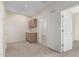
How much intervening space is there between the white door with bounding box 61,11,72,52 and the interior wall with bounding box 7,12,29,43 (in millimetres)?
4448

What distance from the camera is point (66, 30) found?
4.88 meters

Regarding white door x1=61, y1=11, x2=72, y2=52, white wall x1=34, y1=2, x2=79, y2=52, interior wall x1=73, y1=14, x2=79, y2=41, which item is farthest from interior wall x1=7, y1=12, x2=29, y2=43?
white door x1=61, y1=11, x2=72, y2=52

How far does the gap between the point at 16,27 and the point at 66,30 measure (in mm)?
4800

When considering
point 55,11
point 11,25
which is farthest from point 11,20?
point 55,11

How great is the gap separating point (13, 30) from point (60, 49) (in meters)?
4.66

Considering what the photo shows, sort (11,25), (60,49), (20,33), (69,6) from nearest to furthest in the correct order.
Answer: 1. (69,6)
2. (60,49)
3. (11,25)
4. (20,33)

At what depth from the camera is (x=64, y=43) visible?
4.75m

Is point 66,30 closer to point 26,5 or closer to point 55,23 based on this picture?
point 55,23

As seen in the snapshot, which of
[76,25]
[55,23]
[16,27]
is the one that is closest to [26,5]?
[55,23]

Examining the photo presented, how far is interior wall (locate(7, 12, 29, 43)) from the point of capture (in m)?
7.74

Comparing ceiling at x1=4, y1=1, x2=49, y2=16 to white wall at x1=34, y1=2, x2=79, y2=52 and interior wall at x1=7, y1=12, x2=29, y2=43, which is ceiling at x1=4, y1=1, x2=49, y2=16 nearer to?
white wall at x1=34, y1=2, x2=79, y2=52

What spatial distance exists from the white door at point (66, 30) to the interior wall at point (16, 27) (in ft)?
14.6

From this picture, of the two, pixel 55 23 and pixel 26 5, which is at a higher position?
pixel 26 5

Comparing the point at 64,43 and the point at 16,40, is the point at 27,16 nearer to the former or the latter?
the point at 16,40
